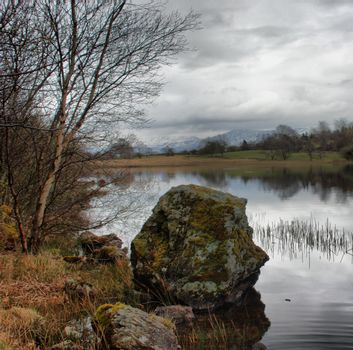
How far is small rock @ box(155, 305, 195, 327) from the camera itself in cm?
808

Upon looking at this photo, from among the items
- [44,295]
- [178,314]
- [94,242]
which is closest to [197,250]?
[178,314]

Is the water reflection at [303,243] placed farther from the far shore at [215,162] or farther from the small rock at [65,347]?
the far shore at [215,162]

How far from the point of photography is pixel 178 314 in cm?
821

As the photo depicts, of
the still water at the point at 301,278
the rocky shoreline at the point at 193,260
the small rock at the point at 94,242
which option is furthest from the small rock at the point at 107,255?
the rocky shoreline at the point at 193,260

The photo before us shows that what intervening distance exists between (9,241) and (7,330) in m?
6.35

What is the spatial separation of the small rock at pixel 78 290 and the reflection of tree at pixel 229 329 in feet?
6.26

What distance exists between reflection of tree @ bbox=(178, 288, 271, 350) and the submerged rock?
3.00 ft

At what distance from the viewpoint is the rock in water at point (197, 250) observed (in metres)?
9.02

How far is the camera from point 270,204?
3241 centimetres

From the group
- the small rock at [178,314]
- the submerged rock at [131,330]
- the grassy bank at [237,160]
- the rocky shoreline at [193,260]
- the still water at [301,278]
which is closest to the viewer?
the submerged rock at [131,330]

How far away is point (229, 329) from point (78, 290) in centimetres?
287

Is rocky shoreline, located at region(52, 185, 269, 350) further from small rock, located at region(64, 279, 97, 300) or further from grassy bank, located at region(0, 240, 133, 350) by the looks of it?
grassy bank, located at region(0, 240, 133, 350)

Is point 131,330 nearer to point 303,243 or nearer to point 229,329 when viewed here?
point 229,329

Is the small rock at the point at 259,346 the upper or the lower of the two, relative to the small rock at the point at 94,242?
lower
